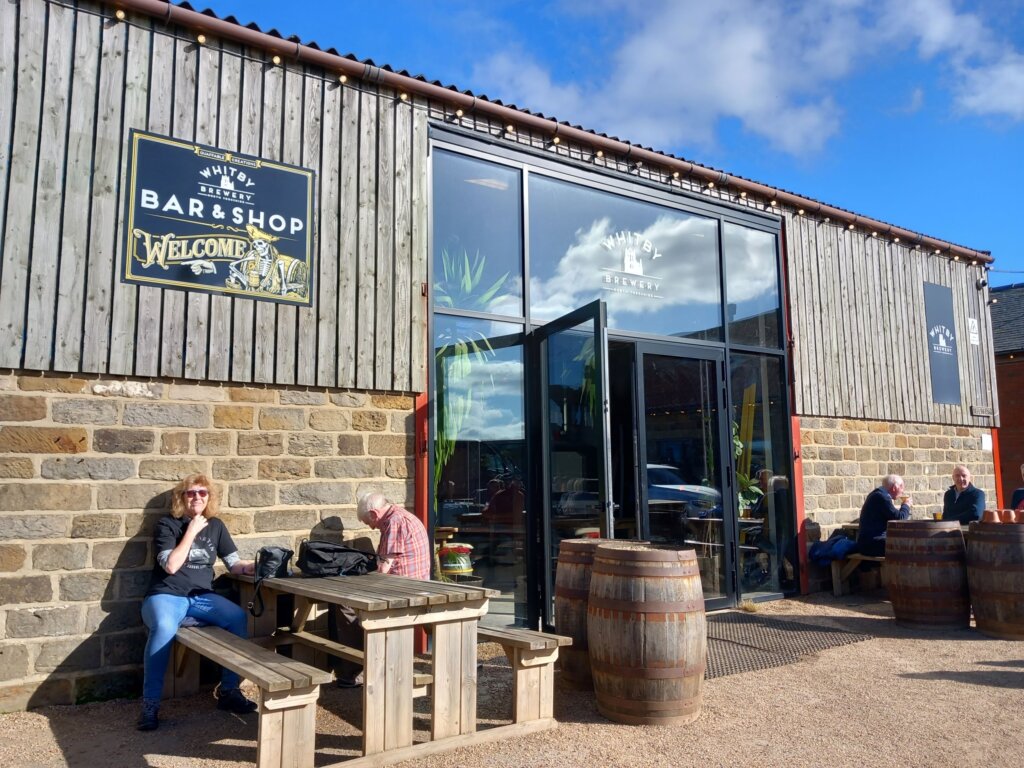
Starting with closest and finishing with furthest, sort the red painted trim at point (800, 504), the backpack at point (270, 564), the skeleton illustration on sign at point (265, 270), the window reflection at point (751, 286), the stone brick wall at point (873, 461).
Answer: the backpack at point (270, 564)
the skeleton illustration on sign at point (265, 270)
the window reflection at point (751, 286)
the red painted trim at point (800, 504)
the stone brick wall at point (873, 461)

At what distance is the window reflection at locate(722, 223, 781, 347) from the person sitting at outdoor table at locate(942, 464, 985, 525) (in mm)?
2268

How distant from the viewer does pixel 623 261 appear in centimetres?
784

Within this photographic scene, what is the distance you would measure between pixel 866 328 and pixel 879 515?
2.52 metres

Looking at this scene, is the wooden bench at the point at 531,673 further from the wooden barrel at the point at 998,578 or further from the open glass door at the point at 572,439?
the wooden barrel at the point at 998,578

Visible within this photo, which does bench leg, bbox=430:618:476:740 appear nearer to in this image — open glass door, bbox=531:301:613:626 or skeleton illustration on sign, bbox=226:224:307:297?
open glass door, bbox=531:301:613:626

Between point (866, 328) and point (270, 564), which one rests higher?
point (866, 328)

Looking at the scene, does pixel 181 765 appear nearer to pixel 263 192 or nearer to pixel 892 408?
pixel 263 192

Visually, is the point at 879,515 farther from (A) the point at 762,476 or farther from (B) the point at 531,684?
(B) the point at 531,684

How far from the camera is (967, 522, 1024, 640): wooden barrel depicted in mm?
6332

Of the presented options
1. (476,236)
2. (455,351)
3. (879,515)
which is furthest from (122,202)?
(879,515)

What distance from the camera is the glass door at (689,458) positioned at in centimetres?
741

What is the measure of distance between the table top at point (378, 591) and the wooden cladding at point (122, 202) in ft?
5.05

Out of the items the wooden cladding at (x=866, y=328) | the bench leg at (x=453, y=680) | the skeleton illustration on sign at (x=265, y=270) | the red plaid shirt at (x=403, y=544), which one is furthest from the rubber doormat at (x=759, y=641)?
the skeleton illustration on sign at (x=265, y=270)

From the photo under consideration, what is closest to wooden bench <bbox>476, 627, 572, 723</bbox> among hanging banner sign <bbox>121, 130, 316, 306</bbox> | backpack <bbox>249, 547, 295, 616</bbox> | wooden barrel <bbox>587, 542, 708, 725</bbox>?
wooden barrel <bbox>587, 542, 708, 725</bbox>
